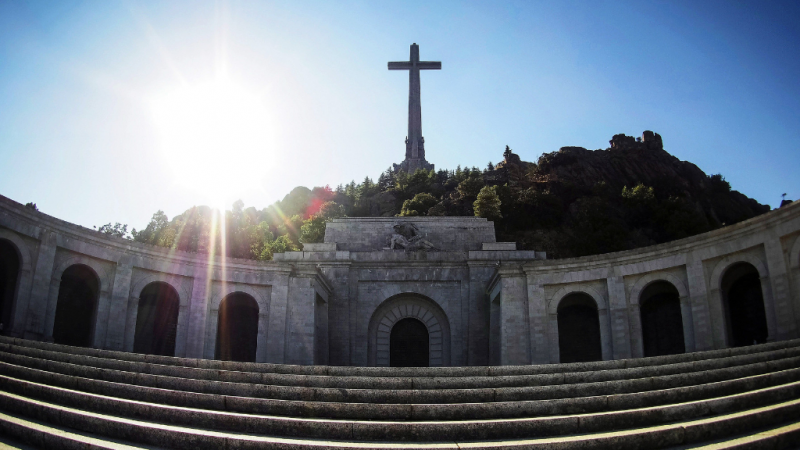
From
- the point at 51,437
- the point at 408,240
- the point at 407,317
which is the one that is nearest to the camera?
the point at 51,437

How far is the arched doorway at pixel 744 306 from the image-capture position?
21.0 m

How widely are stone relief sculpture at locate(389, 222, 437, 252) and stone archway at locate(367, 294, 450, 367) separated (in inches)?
104

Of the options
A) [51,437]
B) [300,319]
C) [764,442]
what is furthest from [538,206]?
[51,437]

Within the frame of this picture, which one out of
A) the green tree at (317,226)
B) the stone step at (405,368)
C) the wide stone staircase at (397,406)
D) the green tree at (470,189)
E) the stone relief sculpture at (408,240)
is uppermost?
the green tree at (470,189)

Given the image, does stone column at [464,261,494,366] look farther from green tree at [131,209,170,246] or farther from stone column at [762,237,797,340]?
green tree at [131,209,170,246]

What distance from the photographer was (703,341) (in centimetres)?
2180

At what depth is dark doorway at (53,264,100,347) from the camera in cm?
2306

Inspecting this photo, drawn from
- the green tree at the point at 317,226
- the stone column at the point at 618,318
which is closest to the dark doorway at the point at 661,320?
the stone column at the point at 618,318

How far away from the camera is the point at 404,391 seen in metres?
12.3

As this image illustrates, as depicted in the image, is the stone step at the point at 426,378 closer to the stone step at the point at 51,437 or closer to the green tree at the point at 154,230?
the stone step at the point at 51,437

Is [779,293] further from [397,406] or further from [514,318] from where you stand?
[397,406]

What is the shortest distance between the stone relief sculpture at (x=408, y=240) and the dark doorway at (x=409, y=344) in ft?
12.7

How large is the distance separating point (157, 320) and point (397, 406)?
18.5 meters

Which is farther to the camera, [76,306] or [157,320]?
[157,320]
